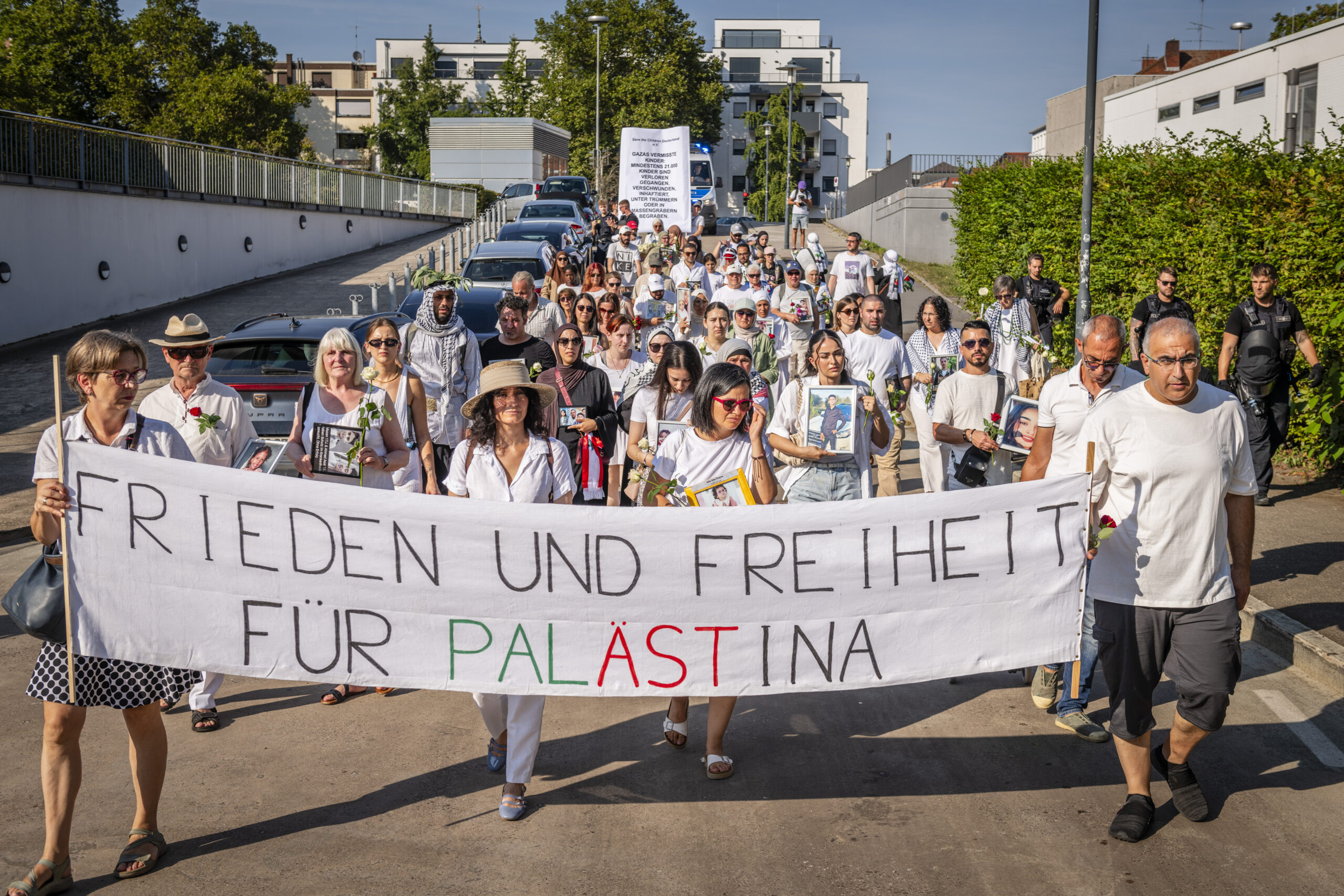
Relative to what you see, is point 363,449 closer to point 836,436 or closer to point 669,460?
point 669,460

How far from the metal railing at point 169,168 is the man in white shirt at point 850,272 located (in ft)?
45.3

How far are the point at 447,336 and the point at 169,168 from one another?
19637 mm

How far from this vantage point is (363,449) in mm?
6086

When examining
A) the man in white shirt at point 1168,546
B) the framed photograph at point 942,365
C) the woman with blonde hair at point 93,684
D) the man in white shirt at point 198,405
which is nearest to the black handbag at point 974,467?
the framed photograph at point 942,365

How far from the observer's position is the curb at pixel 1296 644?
657 cm

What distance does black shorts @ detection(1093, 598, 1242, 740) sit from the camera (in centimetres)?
470

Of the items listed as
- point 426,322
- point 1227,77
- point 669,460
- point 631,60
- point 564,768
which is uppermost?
point 631,60

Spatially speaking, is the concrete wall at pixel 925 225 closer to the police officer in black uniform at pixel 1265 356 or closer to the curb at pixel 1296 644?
the police officer in black uniform at pixel 1265 356

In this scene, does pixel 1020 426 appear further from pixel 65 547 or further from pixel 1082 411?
pixel 65 547

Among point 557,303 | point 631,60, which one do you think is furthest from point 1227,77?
point 631,60

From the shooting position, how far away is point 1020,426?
6.64 meters

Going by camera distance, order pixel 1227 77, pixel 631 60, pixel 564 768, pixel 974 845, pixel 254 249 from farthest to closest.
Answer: pixel 631 60, pixel 254 249, pixel 1227 77, pixel 564 768, pixel 974 845

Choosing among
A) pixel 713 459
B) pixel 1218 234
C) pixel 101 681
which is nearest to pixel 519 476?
pixel 713 459

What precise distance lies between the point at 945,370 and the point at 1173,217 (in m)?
6.44
